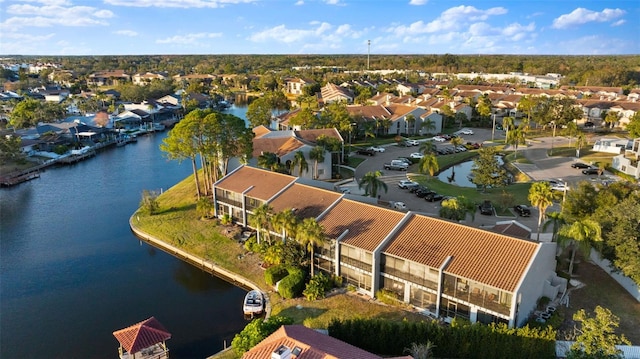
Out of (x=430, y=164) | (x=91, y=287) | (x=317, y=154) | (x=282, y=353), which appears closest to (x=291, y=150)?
(x=317, y=154)

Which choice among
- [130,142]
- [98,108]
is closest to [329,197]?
[130,142]

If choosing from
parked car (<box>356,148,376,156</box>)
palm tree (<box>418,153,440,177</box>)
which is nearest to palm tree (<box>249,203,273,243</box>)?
palm tree (<box>418,153,440,177</box>)

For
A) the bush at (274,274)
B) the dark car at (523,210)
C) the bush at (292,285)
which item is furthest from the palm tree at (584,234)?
the bush at (274,274)

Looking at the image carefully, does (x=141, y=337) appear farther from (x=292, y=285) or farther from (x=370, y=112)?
(x=370, y=112)

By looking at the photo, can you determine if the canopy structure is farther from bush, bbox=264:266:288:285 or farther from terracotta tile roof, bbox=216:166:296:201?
terracotta tile roof, bbox=216:166:296:201

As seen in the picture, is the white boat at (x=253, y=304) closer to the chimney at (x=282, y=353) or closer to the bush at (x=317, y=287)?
the bush at (x=317, y=287)

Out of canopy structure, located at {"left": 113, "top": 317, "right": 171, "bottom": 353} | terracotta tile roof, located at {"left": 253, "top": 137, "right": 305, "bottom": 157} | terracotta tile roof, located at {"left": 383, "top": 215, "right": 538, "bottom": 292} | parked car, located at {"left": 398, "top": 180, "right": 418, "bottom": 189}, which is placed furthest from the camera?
terracotta tile roof, located at {"left": 253, "top": 137, "right": 305, "bottom": 157}
